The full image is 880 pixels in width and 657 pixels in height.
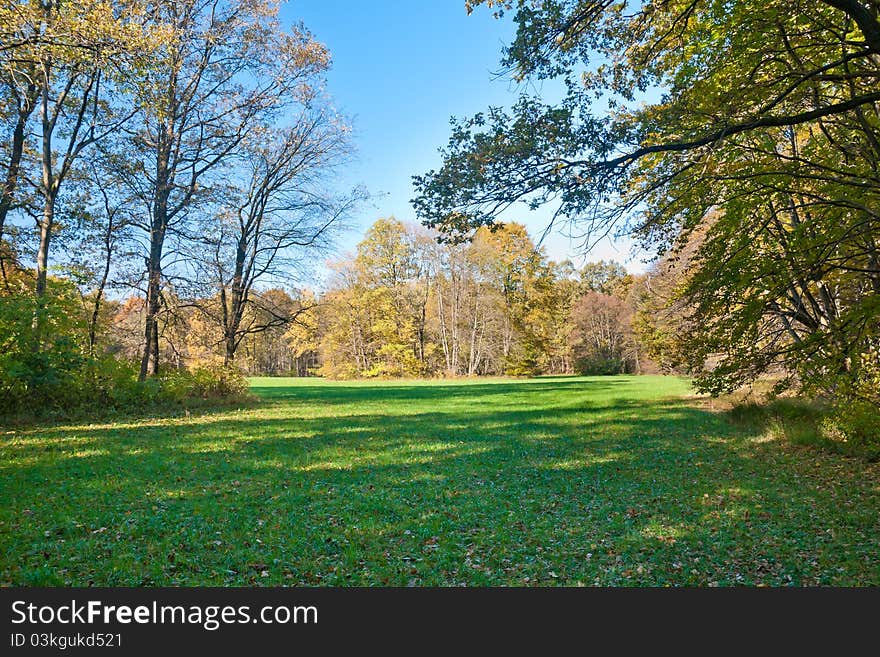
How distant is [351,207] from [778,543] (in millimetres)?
19581

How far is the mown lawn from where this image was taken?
14.1ft

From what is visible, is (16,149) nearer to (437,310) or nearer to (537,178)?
(537,178)

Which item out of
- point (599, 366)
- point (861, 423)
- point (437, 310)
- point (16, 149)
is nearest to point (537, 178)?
point (861, 423)

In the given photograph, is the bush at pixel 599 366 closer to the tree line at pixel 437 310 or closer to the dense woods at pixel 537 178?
the tree line at pixel 437 310

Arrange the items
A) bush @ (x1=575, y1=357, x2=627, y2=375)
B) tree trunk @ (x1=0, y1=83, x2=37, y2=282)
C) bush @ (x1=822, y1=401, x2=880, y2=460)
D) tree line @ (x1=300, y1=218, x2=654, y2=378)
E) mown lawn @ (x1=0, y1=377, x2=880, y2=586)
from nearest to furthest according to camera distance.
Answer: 1. mown lawn @ (x1=0, y1=377, x2=880, y2=586)
2. bush @ (x1=822, y1=401, x2=880, y2=460)
3. tree trunk @ (x1=0, y1=83, x2=37, y2=282)
4. tree line @ (x1=300, y1=218, x2=654, y2=378)
5. bush @ (x1=575, y1=357, x2=627, y2=375)

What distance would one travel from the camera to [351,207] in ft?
70.2

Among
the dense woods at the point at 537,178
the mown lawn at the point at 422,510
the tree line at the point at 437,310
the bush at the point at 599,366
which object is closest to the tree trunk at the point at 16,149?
the dense woods at the point at 537,178

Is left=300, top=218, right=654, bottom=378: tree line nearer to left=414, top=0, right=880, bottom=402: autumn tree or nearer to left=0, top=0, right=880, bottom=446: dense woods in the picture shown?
left=0, top=0, right=880, bottom=446: dense woods

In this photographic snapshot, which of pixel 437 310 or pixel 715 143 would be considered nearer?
pixel 715 143

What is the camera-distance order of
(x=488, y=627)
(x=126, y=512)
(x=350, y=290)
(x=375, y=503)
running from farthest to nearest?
(x=350, y=290) → (x=375, y=503) → (x=126, y=512) → (x=488, y=627)

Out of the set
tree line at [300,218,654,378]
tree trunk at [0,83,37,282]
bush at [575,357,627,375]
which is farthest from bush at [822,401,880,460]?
bush at [575,357,627,375]

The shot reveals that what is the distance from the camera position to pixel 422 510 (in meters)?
6.21

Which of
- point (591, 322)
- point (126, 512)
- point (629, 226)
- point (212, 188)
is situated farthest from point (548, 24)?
point (591, 322)

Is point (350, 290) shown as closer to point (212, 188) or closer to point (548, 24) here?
point (212, 188)
